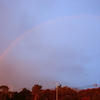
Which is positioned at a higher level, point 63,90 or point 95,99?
point 63,90

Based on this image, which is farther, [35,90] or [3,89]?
[3,89]

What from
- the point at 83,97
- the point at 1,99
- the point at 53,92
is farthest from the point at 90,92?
the point at 1,99

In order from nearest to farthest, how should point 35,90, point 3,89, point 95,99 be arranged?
point 95,99
point 35,90
point 3,89

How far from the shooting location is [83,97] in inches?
2217

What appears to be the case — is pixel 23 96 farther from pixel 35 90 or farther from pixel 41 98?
pixel 41 98

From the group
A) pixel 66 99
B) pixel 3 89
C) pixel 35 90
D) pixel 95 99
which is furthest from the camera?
pixel 3 89

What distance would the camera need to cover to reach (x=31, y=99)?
214 feet

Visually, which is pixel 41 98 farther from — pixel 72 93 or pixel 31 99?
pixel 72 93

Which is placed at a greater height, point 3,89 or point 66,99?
point 3,89

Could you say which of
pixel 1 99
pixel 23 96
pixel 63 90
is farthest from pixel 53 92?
pixel 1 99

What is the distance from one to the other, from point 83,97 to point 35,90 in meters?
19.4

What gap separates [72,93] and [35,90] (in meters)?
13.7

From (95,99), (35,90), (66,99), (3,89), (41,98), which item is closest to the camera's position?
(95,99)

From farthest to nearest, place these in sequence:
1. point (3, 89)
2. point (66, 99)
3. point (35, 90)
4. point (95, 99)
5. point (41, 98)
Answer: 1. point (3, 89)
2. point (35, 90)
3. point (41, 98)
4. point (66, 99)
5. point (95, 99)
